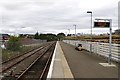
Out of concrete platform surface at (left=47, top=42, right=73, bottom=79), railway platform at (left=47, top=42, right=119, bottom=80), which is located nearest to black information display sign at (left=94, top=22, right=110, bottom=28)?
railway platform at (left=47, top=42, right=119, bottom=80)

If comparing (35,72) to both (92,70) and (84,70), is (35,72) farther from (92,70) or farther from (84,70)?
(92,70)

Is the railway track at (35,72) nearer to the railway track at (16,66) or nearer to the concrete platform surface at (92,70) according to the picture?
the railway track at (16,66)

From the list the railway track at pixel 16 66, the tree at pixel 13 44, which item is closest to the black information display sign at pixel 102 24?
the railway track at pixel 16 66

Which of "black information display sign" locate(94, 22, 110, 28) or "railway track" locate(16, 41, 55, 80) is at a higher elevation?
"black information display sign" locate(94, 22, 110, 28)

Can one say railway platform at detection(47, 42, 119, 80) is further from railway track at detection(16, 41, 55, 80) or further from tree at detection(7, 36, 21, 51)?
tree at detection(7, 36, 21, 51)

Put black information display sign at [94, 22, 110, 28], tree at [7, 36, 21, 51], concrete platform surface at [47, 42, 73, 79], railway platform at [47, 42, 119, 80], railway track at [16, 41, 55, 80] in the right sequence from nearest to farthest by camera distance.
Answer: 1. railway platform at [47, 42, 119, 80]
2. concrete platform surface at [47, 42, 73, 79]
3. railway track at [16, 41, 55, 80]
4. black information display sign at [94, 22, 110, 28]
5. tree at [7, 36, 21, 51]

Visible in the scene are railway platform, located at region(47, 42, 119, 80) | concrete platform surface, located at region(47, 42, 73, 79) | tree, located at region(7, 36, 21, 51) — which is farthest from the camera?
tree, located at region(7, 36, 21, 51)

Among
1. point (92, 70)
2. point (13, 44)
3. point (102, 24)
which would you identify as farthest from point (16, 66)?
point (13, 44)

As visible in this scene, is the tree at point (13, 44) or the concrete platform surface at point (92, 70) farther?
the tree at point (13, 44)

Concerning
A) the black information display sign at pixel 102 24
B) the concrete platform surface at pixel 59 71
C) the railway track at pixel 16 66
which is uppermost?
the black information display sign at pixel 102 24

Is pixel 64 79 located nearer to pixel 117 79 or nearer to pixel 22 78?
pixel 117 79

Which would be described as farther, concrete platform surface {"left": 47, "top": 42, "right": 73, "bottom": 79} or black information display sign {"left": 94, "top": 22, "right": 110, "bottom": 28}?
black information display sign {"left": 94, "top": 22, "right": 110, "bottom": 28}

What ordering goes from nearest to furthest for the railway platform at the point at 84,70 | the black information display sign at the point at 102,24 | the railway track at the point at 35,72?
the railway platform at the point at 84,70
the railway track at the point at 35,72
the black information display sign at the point at 102,24

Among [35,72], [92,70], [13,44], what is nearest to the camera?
[92,70]
